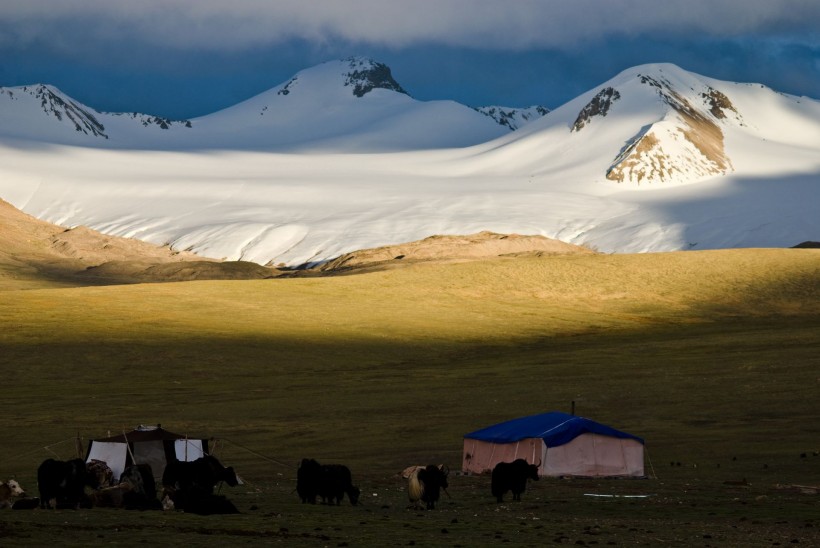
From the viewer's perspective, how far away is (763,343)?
75.8 meters

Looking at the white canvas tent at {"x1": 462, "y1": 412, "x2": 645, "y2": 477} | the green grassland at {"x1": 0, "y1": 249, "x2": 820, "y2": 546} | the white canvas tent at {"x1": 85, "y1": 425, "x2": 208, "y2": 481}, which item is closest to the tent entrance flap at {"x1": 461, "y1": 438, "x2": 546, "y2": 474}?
the white canvas tent at {"x1": 462, "y1": 412, "x2": 645, "y2": 477}

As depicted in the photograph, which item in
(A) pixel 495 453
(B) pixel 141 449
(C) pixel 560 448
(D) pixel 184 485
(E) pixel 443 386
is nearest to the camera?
→ (D) pixel 184 485

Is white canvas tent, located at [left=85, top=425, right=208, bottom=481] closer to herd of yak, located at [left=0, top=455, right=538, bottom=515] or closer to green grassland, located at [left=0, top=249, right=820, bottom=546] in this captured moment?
green grassland, located at [left=0, top=249, right=820, bottom=546]

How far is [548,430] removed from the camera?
121 ft

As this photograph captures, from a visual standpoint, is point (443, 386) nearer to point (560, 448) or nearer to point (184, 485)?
point (560, 448)

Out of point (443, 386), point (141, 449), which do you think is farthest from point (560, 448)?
point (443, 386)

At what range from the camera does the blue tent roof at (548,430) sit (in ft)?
120

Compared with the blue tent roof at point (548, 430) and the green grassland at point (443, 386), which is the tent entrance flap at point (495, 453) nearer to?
the blue tent roof at point (548, 430)

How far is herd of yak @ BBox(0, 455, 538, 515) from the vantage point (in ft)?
82.3

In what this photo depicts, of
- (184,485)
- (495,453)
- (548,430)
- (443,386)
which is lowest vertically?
(184,485)

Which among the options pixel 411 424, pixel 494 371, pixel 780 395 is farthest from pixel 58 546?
pixel 494 371

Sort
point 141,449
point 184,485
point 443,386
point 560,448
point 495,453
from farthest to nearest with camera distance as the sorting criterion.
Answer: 1. point 443,386
2. point 495,453
3. point 560,448
4. point 141,449
5. point 184,485

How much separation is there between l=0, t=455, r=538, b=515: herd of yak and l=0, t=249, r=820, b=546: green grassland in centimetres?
75

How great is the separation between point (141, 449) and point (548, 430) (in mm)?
11059
